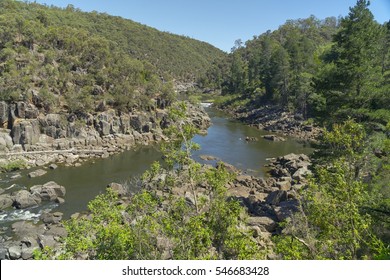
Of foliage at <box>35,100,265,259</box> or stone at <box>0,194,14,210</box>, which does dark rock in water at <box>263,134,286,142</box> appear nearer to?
stone at <box>0,194,14,210</box>

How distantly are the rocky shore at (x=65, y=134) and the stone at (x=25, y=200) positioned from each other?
33.2ft

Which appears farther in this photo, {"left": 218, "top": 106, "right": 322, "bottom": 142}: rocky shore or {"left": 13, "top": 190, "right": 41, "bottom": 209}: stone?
{"left": 218, "top": 106, "right": 322, "bottom": 142}: rocky shore

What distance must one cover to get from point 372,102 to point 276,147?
Result: 29622mm

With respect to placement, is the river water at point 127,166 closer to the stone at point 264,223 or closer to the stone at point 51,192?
the stone at point 51,192

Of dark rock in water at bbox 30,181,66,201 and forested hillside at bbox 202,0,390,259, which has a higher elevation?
forested hillside at bbox 202,0,390,259

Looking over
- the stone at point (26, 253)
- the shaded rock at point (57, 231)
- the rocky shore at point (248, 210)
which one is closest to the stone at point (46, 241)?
the rocky shore at point (248, 210)

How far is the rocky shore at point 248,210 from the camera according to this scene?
19.3m

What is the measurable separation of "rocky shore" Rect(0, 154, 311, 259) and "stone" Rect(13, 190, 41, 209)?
0.75 meters

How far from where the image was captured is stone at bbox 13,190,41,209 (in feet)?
86.9

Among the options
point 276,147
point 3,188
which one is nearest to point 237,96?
point 276,147

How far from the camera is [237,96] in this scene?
9444 cm

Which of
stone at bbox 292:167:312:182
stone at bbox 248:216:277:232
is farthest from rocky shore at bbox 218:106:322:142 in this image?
stone at bbox 248:216:277:232

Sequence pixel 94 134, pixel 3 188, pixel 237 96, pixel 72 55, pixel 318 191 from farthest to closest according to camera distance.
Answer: pixel 237 96 < pixel 72 55 < pixel 94 134 < pixel 3 188 < pixel 318 191

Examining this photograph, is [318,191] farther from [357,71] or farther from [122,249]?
[357,71]
